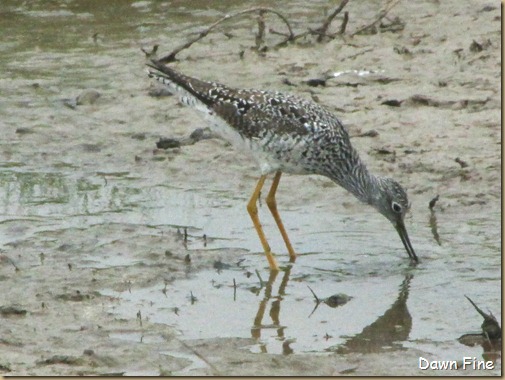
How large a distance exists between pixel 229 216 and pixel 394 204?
1627 millimetres

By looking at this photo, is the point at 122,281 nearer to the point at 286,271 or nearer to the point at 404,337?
the point at 286,271

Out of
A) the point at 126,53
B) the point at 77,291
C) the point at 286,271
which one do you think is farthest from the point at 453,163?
the point at 126,53

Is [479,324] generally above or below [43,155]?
above

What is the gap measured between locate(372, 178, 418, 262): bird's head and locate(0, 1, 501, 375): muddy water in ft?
0.72

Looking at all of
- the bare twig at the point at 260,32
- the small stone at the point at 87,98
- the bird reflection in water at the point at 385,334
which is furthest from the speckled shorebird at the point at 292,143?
the bare twig at the point at 260,32

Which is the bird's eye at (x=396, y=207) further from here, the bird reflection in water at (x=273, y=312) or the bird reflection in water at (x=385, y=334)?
the bird reflection in water at (x=385, y=334)

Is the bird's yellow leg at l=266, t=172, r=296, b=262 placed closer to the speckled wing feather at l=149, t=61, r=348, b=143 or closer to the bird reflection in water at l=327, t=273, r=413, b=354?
the speckled wing feather at l=149, t=61, r=348, b=143

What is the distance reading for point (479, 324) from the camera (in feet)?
25.3

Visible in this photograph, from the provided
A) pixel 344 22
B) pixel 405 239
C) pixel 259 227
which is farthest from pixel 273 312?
pixel 344 22

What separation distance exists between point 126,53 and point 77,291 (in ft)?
23.3

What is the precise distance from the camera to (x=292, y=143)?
9422 mm

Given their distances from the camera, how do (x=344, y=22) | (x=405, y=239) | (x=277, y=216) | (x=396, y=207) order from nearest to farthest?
1. (x=405, y=239)
2. (x=396, y=207)
3. (x=277, y=216)
4. (x=344, y=22)

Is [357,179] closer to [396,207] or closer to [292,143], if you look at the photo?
[396,207]

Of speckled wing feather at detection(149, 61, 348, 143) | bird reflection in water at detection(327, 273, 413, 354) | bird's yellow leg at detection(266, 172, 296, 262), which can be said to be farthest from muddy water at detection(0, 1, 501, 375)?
speckled wing feather at detection(149, 61, 348, 143)
